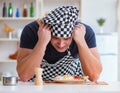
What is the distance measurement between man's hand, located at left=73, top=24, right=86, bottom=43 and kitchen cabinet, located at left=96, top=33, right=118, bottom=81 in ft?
8.23

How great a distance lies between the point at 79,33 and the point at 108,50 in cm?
260

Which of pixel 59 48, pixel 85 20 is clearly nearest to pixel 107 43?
pixel 85 20

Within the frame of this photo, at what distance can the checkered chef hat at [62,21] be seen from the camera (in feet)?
5.13

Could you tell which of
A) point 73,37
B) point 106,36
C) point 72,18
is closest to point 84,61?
point 73,37

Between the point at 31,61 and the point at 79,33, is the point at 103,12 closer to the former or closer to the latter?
the point at 79,33

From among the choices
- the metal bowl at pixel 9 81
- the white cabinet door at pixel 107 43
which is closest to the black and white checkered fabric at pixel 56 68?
the metal bowl at pixel 9 81

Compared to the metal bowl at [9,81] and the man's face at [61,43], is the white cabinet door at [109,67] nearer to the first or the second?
the man's face at [61,43]

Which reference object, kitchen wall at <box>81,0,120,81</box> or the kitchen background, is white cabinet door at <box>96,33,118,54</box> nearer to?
the kitchen background

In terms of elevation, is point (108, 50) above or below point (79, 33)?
below

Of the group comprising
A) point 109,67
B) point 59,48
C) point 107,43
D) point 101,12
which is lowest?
point 109,67

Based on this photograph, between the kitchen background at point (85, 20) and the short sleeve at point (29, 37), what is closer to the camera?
the short sleeve at point (29, 37)

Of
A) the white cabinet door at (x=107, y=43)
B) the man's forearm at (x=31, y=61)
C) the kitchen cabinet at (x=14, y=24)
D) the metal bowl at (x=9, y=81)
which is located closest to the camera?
the metal bowl at (x=9, y=81)

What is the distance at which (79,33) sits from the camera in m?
1.68

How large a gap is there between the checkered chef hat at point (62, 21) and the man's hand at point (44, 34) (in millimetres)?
35
